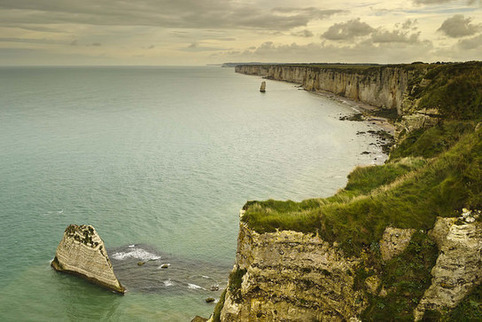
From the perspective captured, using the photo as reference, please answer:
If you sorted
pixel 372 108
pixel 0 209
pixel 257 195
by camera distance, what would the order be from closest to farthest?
pixel 0 209 < pixel 257 195 < pixel 372 108

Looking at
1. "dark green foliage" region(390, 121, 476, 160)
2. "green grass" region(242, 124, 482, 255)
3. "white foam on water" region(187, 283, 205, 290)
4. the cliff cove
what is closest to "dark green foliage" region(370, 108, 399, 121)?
"dark green foliage" region(390, 121, 476, 160)

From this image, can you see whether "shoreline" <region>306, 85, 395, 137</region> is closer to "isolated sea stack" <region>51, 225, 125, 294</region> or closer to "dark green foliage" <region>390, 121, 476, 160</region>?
"dark green foliage" <region>390, 121, 476, 160</region>

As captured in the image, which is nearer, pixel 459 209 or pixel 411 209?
pixel 459 209

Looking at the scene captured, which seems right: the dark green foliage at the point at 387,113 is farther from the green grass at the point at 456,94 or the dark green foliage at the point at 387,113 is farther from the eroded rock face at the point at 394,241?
the eroded rock face at the point at 394,241

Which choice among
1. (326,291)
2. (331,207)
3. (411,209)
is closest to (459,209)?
Answer: (411,209)

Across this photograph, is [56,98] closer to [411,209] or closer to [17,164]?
[17,164]

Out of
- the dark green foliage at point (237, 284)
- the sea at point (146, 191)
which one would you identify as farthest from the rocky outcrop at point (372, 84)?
the dark green foliage at point (237, 284)

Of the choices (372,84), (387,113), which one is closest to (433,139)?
(387,113)
